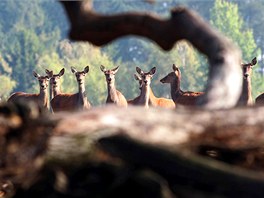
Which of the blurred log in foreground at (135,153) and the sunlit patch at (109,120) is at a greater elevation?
the sunlit patch at (109,120)

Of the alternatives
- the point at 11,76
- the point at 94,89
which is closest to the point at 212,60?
the point at 94,89

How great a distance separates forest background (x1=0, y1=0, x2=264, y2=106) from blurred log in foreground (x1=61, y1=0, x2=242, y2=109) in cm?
7799

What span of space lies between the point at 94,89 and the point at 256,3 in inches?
1497

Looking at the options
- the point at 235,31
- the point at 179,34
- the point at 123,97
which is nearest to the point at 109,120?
the point at 179,34

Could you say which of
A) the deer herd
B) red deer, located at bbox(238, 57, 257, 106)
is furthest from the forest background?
red deer, located at bbox(238, 57, 257, 106)

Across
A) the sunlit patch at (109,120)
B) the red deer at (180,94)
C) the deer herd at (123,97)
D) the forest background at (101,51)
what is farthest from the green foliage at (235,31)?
the sunlit patch at (109,120)

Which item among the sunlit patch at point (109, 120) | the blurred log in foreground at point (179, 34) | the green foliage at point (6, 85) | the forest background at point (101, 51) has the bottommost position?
the green foliage at point (6, 85)

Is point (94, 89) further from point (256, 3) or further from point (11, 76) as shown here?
point (256, 3)

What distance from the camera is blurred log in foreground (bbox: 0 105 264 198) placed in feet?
12.8

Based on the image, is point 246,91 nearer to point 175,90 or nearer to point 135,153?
point 175,90

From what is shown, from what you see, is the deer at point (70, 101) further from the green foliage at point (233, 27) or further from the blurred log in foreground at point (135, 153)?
the green foliage at point (233, 27)

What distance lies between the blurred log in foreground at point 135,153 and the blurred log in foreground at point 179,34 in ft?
1.10

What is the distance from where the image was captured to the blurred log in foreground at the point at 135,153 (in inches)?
154

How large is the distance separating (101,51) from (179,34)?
344 feet
